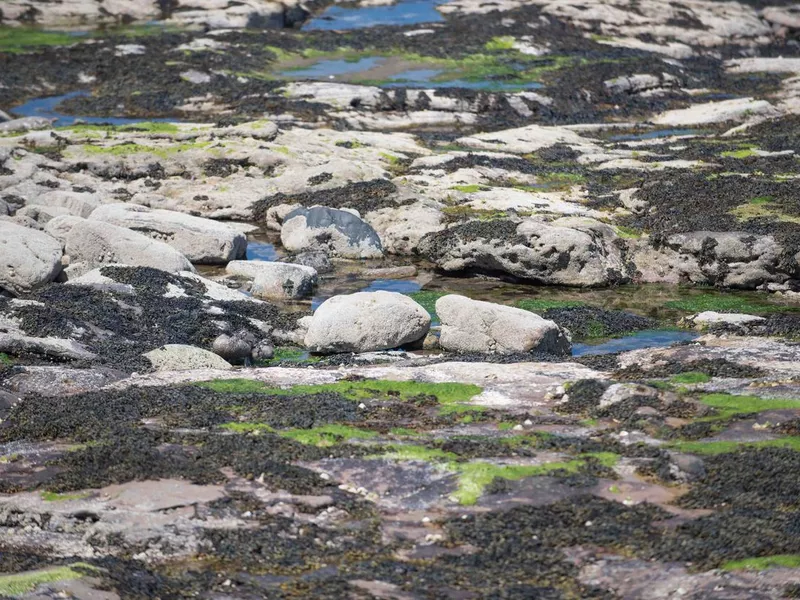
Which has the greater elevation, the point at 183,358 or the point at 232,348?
the point at 183,358

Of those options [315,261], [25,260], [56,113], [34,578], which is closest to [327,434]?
[34,578]

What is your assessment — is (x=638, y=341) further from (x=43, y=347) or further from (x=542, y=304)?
(x=43, y=347)

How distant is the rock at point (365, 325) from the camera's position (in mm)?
27953

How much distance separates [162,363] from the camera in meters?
25.4

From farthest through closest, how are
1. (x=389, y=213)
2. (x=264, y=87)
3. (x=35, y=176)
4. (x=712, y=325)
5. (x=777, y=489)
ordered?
(x=264, y=87) < (x=35, y=176) < (x=389, y=213) < (x=712, y=325) < (x=777, y=489)

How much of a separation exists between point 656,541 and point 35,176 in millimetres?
35040

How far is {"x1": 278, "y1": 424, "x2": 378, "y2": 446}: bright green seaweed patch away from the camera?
1892 centimetres

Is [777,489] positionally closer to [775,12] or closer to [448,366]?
[448,366]

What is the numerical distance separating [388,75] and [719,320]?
1569 inches

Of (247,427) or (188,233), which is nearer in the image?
(247,427)

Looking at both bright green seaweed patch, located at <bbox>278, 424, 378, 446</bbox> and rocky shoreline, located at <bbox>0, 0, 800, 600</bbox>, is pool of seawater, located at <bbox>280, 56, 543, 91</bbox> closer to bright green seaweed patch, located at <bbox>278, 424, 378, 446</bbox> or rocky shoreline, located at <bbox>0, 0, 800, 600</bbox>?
rocky shoreline, located at <bbox>0, 0, 800, 600</bbox>

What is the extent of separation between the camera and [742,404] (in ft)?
65.6

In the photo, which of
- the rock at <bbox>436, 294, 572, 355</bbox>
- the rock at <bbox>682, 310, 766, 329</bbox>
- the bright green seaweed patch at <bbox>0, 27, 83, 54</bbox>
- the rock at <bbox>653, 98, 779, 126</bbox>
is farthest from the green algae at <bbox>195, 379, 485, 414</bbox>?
the bright green seaweed patch at <bbox>0, 27, 83, 54</bbox>

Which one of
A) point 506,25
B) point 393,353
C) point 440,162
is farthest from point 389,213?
point 506,25
